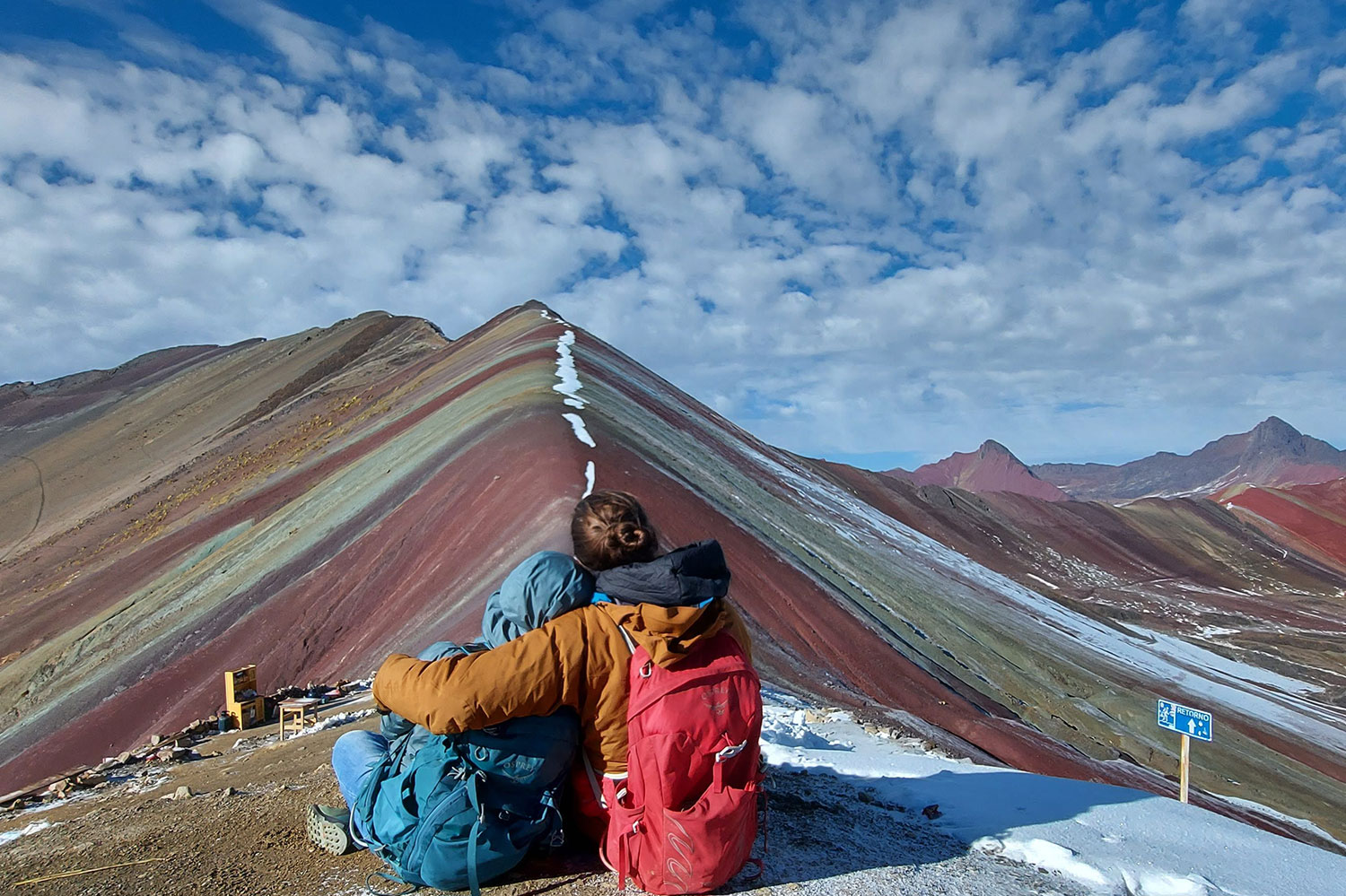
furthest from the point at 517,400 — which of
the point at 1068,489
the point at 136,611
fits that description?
the point at 1068,489

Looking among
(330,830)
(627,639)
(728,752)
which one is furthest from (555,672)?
(330,830)

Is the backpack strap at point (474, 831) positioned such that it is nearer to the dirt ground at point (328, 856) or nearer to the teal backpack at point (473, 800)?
the teal backpack at point (473, 800)

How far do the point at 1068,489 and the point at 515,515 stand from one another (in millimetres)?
167377

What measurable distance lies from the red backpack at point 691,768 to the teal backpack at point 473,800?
0.35 m

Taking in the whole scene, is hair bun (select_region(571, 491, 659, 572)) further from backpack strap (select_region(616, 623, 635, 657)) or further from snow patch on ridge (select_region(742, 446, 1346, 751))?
snow patch on ridge (select_region(742, 446, 1346, 751))

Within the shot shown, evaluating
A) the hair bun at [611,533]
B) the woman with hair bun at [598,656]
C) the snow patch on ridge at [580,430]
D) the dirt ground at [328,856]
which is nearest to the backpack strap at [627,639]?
the woman with hair bun at [598,656]

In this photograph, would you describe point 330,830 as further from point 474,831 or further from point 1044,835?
point 1044,835

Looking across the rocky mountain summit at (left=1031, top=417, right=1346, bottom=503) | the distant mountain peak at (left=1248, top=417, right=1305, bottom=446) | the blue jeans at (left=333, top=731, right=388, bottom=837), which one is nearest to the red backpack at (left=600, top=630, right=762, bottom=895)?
the blue jeans at (left=333, top=731, right=388, bottom=837)

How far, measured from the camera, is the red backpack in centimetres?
314

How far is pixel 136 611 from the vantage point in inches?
814

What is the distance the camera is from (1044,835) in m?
4.29

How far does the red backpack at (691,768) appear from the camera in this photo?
10.3ft

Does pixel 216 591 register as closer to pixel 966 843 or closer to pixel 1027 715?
pixel 1027 715

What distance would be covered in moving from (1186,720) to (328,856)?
5.75m
